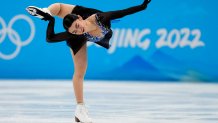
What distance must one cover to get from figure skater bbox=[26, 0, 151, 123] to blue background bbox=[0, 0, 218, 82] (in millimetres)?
5688

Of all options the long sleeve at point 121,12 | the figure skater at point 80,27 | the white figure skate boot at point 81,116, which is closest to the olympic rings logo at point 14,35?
the figure skater at point 80,27

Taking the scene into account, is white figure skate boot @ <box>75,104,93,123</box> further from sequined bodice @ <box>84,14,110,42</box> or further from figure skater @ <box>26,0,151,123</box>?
sequined bodice @ <box>84,14,110,42</box>

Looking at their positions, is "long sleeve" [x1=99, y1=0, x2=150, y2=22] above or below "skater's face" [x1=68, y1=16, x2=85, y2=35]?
above

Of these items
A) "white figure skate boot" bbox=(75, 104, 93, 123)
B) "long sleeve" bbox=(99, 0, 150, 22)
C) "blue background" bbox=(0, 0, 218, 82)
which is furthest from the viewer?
"blue background" bbox=(0, 0, 218, 82)

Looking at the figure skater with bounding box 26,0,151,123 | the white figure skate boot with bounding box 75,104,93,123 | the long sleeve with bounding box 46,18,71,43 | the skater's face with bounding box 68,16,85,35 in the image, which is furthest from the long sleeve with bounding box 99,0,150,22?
the white figure skate boot with bounding box 75,104,93,123

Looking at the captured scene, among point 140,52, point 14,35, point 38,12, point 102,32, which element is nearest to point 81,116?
point 102,32

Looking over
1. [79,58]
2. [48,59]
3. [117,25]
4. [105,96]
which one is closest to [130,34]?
[117,25]

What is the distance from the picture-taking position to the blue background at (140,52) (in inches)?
439

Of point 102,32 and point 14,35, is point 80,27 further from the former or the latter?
point 14,35

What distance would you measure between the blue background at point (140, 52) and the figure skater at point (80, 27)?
569 cm

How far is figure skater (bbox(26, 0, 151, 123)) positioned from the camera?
4.93 metres

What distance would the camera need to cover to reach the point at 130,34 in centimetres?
1121

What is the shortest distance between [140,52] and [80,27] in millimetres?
6240

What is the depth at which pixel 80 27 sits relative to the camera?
16.4ft
